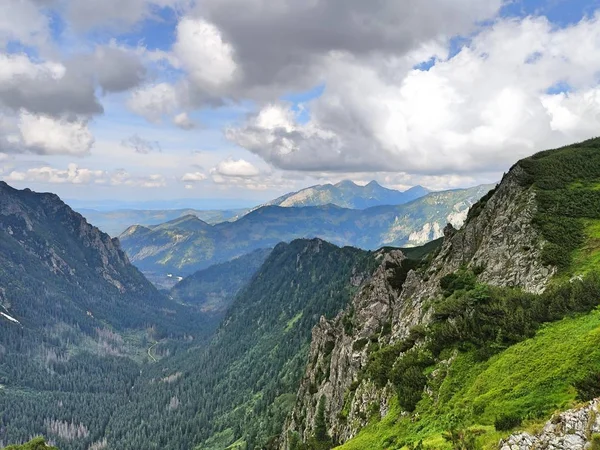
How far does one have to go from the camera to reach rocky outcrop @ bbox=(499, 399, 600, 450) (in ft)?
64.6

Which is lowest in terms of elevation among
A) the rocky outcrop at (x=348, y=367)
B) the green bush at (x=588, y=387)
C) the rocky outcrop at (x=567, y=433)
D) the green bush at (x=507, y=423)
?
the rocky outcrop at (x=348, y=367)

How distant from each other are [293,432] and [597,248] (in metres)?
79.0

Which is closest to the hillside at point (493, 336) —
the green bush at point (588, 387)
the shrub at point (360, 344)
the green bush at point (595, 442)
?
the green bush at point (588, 387)

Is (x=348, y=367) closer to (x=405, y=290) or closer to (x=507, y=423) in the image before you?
(x=405, y=290)

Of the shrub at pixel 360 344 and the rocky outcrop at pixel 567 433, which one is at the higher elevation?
the rocky outcrop at pixel 567 433

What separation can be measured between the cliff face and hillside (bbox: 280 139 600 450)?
1.09 feet

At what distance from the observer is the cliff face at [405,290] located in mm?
53812

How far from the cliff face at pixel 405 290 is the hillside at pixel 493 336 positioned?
0.33m

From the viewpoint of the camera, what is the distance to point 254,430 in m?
193

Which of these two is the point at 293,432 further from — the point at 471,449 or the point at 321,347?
the point at 471,449

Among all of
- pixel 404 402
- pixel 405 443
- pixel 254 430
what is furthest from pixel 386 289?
pixel 254 430

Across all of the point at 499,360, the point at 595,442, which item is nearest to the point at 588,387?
the point at 595,442

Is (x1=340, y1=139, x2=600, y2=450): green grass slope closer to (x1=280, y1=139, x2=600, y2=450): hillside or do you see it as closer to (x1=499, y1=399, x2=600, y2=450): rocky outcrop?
(x1=280, y1=139, x2=600, y2=450): hillside

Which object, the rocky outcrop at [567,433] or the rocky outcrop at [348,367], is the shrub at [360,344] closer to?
the rocky outcrop at [348,367]
